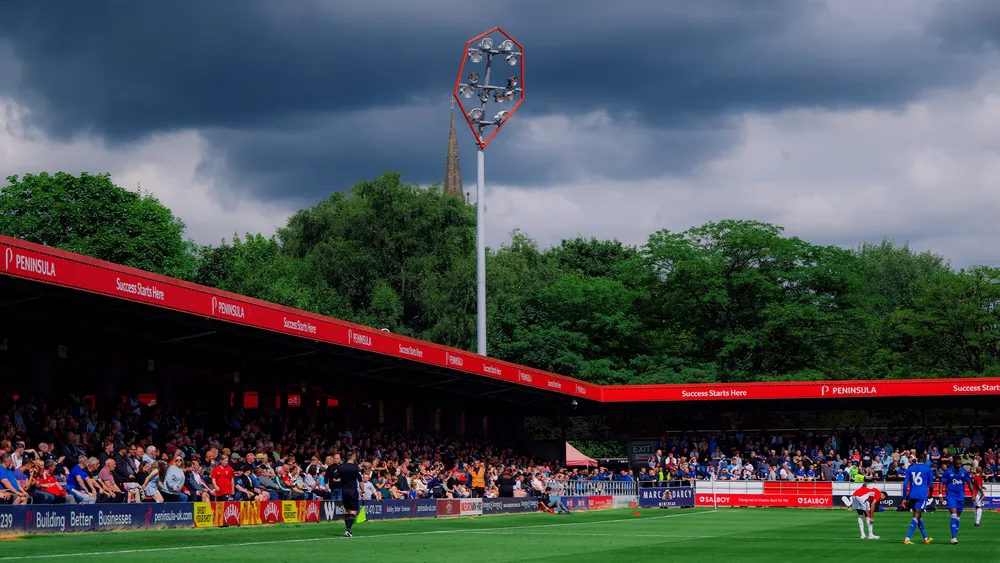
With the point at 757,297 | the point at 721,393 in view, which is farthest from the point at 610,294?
the point at 721,393

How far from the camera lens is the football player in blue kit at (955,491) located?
819 inches

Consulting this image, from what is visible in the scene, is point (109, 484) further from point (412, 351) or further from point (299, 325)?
point (412, 351)

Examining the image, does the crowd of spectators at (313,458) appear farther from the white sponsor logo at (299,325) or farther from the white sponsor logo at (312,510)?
the white sponsor logo at (299,325)

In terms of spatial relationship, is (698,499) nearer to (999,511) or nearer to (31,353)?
(999,511)

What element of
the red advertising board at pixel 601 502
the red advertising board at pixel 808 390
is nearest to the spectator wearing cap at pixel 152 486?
the red advertising board at pixel 601 502

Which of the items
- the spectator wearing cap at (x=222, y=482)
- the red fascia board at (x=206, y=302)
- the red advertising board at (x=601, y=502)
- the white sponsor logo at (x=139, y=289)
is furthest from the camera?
the red advertising board at (x=601, y=502)

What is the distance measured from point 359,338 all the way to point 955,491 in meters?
17.4

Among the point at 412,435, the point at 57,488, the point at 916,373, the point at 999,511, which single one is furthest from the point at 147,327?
the point at 916,373

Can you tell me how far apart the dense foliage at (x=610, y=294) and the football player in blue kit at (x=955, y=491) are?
145 ft

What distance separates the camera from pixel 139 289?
939 inches

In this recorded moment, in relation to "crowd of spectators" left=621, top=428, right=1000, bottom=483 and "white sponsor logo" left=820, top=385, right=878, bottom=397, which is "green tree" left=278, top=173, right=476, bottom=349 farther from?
"white sponsor logo" left=820, top=385, right=878, bottom=397

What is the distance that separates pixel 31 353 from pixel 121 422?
265 centimetres

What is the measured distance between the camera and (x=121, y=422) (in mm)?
27359

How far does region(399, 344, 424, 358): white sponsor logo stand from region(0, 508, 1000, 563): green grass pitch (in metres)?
8.13
